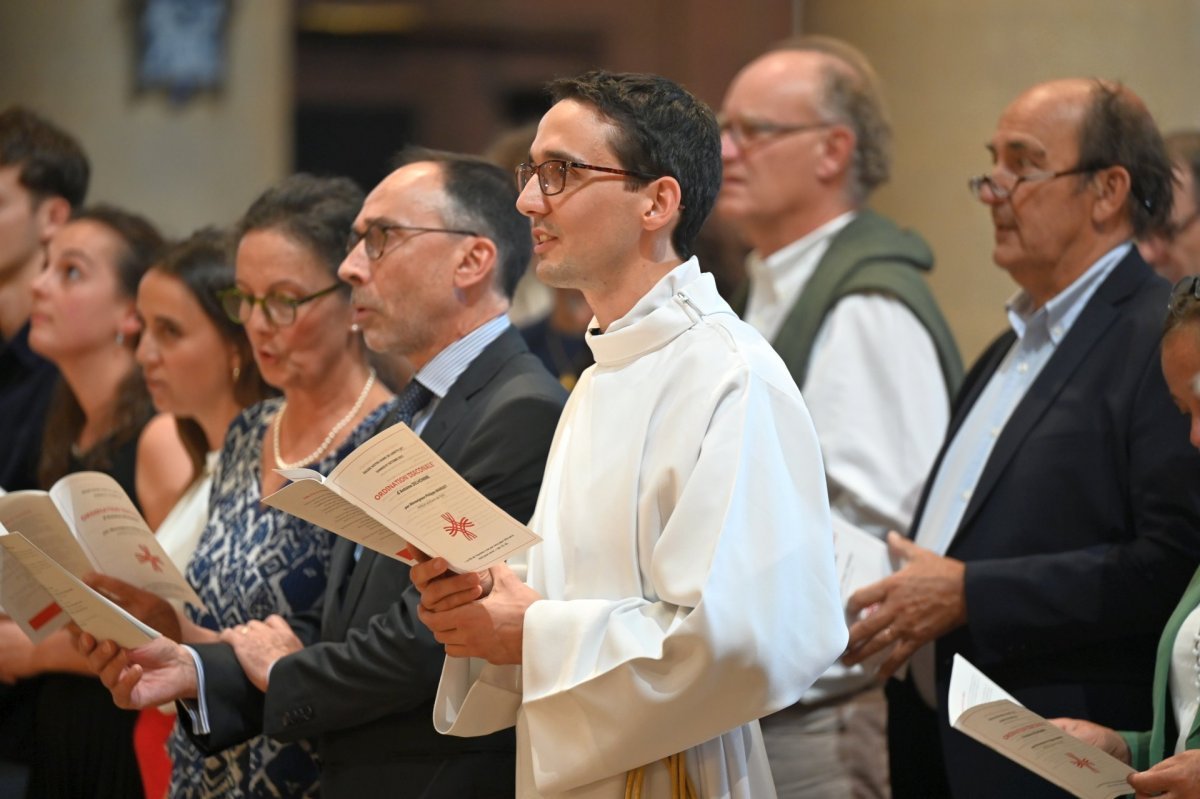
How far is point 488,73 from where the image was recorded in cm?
916

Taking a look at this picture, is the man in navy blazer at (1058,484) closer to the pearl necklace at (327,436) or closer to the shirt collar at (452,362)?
the shirt collar at (452,362)

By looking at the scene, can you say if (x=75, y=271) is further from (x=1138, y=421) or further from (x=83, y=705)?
(x=1138, y=421)

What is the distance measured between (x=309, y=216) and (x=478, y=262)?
0.51 m

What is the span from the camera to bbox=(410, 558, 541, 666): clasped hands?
2.45 metres

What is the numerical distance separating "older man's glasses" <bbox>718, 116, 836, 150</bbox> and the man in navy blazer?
3.41 feet

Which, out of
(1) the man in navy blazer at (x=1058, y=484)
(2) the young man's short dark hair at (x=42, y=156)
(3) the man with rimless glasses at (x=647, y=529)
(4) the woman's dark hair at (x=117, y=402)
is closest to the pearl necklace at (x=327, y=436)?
(4) the woman's dark hair at (x=117, y=402)

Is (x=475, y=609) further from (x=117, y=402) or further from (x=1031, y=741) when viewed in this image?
(x=117, y=402)

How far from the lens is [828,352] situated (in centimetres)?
394

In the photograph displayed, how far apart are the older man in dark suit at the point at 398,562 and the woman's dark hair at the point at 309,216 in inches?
9.2

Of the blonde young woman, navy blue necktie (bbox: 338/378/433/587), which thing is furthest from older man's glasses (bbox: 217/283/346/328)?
the blonde young woman

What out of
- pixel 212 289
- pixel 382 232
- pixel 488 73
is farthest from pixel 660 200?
pixel 488 73

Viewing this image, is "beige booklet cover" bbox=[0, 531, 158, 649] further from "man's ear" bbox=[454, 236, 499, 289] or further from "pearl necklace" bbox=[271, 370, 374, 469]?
"man's ear" bbox=[454, 236, 499, 289]

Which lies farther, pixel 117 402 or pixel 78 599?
pixel 117 402

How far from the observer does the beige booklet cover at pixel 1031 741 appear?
246 cm
